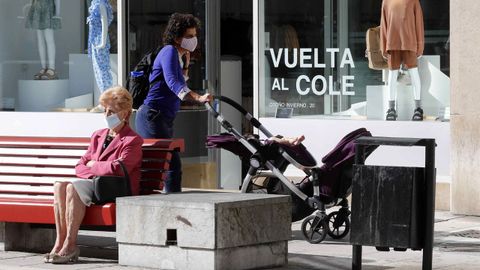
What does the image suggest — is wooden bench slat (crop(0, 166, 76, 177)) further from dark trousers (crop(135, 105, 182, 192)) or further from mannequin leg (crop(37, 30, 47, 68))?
mannequin leg (crop(37, 30, 47, 68))

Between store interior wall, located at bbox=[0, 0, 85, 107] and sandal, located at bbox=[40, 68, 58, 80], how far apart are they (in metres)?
0.07

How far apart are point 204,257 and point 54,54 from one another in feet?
27.4

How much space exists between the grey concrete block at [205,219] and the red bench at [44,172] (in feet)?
0.89

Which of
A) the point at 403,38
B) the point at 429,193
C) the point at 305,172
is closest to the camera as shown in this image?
the point at 429,193

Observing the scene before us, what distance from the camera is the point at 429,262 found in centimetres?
873

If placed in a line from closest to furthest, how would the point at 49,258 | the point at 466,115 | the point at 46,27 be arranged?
the point at 49,258 < the point at 466,115 < the point at 46,27

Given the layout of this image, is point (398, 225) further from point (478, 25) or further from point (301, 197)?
point (478, 25)

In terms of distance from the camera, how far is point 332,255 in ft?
34.9

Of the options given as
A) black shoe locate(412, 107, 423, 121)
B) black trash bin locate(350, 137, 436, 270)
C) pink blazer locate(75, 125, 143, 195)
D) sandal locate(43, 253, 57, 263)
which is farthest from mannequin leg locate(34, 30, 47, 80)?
black trash bin locate(350, 137, 436, 270)

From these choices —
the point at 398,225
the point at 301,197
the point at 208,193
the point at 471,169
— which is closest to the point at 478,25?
the point at 471,169

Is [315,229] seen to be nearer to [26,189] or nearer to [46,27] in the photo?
[26,189]

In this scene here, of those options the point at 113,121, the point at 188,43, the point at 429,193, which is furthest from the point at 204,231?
the point at 188,43

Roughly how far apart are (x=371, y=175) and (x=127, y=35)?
27.2 ft

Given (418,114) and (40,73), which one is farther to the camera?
(40,73)
